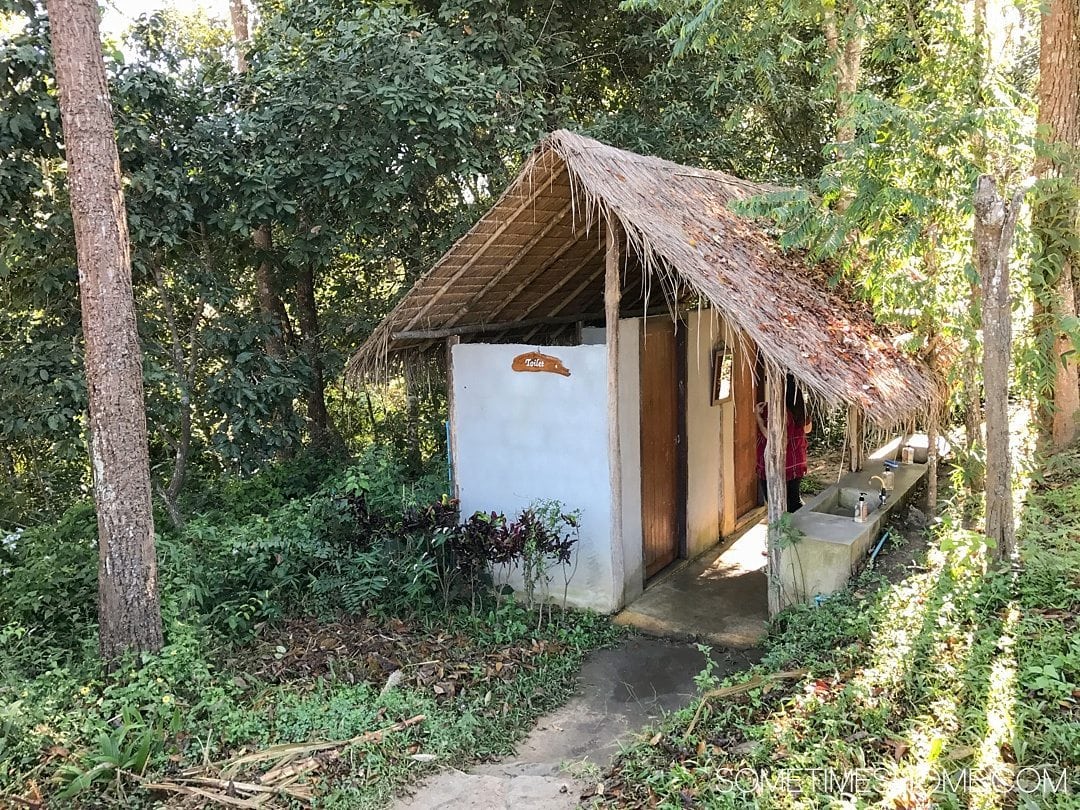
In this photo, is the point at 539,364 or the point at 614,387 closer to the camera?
the point at 614,387

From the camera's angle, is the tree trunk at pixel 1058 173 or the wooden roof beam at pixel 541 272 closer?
the tree trunk at pixel 1058 173

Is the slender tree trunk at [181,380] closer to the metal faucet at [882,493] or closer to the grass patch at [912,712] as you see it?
the grass patch at [912,712]

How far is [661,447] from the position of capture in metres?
7.03

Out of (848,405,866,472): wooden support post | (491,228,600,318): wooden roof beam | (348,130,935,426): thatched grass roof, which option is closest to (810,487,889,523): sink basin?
(848,405,866,472): wooden support post

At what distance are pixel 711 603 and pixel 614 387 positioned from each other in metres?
2.07

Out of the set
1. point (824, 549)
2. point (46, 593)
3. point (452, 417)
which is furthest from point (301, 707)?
point (824, 549)

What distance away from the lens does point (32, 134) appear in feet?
19.6

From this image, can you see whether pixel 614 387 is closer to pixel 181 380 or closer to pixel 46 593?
pixel 181 380

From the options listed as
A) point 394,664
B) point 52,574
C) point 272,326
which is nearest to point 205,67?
point 272,326

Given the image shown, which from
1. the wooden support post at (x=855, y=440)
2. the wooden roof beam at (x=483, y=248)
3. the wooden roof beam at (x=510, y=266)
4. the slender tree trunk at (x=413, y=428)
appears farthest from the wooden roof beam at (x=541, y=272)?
the wooden support post at (x=855, y=440)

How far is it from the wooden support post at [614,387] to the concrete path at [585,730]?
831mm

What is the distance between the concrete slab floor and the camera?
19.4ft

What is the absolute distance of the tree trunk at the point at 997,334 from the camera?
13.7 ft

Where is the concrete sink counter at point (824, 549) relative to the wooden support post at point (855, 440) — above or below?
below
